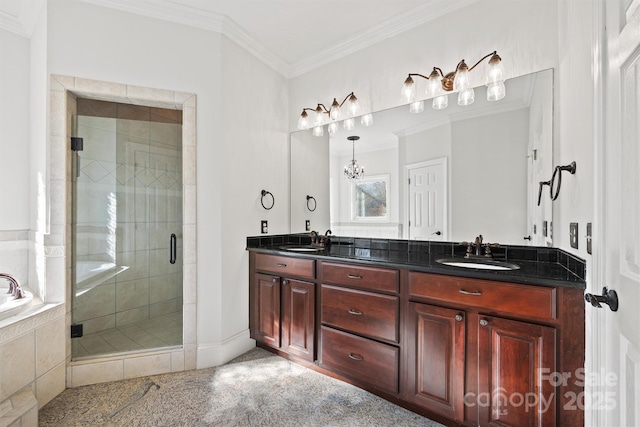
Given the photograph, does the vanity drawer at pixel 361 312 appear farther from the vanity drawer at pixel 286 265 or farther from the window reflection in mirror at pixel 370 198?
the window reflection in mirror at pixel 370 198

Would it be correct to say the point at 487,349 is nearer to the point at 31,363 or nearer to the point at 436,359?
the point at 436,359

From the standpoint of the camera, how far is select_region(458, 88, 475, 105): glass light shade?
6.57 feet

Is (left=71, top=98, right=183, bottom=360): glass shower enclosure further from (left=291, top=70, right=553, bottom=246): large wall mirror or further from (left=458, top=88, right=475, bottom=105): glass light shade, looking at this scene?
(left=458, top=88, right=475, bottom=105): glass light shade

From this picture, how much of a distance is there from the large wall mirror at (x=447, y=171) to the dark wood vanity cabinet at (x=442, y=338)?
64cm

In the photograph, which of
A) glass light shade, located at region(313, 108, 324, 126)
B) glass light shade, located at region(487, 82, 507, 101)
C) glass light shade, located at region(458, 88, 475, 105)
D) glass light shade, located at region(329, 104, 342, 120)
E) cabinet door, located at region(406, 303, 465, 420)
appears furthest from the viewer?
glass light shade, located at region(313, 108, 324, 126)

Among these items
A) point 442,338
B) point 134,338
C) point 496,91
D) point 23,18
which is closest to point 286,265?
point 442,338

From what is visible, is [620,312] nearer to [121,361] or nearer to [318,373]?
[318,373]

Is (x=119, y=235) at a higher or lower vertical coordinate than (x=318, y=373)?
higher

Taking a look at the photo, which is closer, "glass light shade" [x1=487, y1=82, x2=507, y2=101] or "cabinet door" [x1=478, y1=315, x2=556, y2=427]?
"cabinet door" [x1=478, y1=315, x2=556, y2=427]

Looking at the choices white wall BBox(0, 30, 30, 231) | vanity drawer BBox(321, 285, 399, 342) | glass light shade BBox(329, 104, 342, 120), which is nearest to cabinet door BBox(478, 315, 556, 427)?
vanity drawer BBox(321, 285, 399, 342)

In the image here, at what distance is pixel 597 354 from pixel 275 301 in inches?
75.1

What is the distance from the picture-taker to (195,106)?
2326mm

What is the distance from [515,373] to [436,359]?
36cm

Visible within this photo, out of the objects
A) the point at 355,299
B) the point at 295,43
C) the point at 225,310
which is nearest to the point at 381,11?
the point at 295,43
